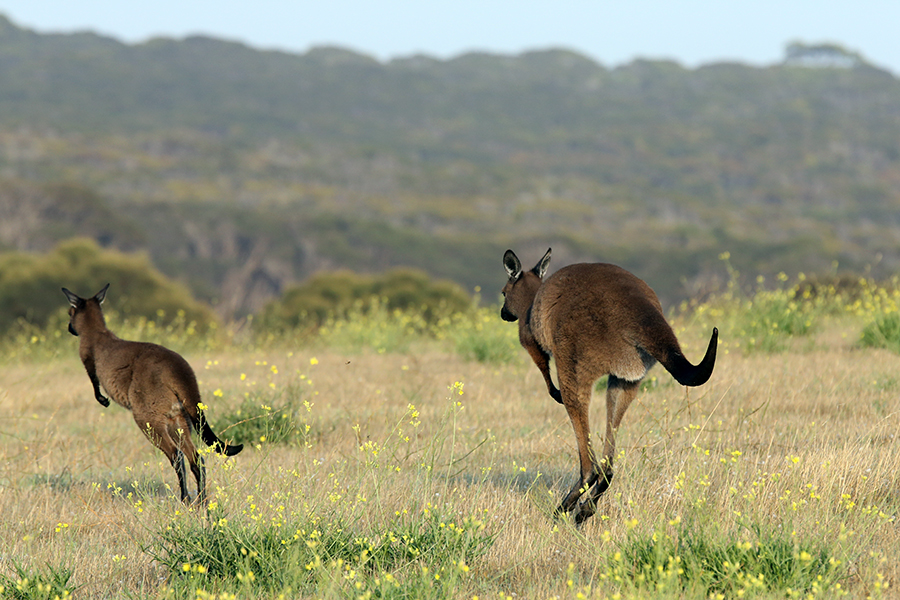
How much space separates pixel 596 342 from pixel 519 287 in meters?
1.25

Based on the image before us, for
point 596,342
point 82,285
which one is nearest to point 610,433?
point 596,342

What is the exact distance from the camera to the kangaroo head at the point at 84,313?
668 centimetres

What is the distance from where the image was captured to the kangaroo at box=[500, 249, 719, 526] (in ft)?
14.5

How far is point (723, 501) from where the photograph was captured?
15.1 feet

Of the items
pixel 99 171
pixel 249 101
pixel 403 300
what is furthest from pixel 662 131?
pixel 403 300

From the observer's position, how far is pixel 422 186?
14338 centimetres

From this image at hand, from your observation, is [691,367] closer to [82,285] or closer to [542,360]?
[542,360]

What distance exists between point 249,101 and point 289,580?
203 metres

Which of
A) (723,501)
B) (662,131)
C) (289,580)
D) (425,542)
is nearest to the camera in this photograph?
(289,580)

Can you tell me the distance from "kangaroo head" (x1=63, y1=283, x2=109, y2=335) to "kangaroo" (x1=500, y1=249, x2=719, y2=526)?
12.3 ft

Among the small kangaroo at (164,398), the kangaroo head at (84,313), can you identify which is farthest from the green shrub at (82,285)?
the small kangaroo at (164,398)

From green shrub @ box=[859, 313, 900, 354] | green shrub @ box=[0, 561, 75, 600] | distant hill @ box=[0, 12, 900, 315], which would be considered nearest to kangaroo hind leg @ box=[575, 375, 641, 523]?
green shrub @ box=[0, 561, 75, 600]

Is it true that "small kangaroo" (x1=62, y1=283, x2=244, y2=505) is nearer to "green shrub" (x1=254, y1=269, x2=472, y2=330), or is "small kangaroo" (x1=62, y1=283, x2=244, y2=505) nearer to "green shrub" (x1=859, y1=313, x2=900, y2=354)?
"green shrub" (x1=859, y1=313, x2=900, y2=354)

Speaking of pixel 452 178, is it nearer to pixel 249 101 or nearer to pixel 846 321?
pixel 249 101
